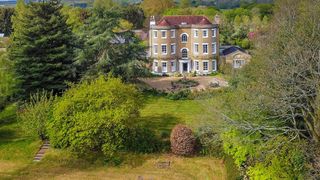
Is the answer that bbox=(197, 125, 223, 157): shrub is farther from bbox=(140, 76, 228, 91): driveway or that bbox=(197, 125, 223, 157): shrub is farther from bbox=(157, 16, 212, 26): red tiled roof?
bbox=(157, 16, 212, 26): red tiled roof

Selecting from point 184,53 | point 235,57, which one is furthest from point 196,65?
point 235,57

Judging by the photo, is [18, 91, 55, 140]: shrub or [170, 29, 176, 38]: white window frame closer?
[18, 91, 55, 140]: shrub

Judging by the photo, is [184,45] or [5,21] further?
[5,21]

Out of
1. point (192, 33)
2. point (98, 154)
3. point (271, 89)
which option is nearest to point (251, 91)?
point (271, 89)

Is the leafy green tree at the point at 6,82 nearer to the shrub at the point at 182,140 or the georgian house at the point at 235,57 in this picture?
the shrub at the point at 182,140

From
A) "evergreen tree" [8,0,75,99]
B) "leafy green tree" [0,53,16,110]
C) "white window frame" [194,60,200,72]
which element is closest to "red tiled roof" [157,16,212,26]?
"white window frame" [194,60,200,72]

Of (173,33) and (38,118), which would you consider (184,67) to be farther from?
(38,118)
